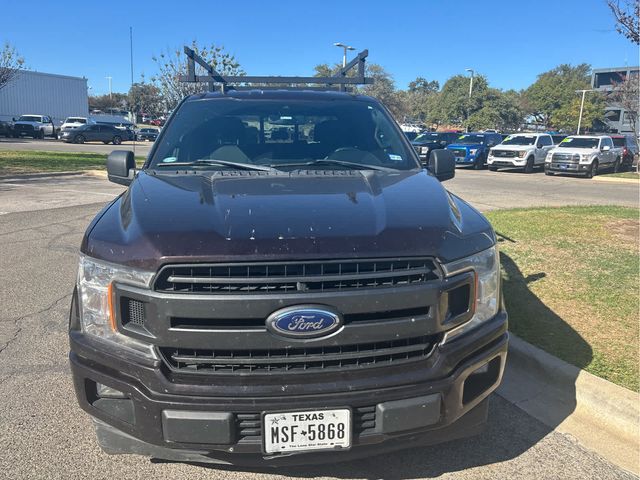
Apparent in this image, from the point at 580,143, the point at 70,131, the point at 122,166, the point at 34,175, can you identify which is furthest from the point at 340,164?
the point at 70,131

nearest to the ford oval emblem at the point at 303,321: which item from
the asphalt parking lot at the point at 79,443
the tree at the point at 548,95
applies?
the asphalt parking lot at the point at 79,443

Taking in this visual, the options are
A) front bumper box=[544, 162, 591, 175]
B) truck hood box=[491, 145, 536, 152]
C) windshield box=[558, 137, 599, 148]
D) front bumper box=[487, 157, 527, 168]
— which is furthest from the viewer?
truck hood box=[491, 145, 536, 152]

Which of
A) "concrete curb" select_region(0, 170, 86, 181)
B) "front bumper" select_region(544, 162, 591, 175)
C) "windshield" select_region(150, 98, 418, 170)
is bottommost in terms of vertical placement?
"concrete curb" select_region(0, 170, 86, 181)

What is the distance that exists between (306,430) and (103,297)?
3.27 ft

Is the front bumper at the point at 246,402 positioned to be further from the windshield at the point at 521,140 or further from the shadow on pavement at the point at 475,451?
the windshield at the point at 521,140

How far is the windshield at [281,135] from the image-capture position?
12.0 ft

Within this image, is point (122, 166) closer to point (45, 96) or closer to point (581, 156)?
point (581, 156)

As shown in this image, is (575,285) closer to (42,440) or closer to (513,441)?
(513,441)

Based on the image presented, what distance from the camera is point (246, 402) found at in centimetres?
212

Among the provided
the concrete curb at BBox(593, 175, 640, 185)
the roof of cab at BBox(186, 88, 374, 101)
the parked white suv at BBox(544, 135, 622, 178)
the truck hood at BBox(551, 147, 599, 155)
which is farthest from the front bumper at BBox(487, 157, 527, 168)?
the roof of cab at BBox(186, 88, 374, 101)

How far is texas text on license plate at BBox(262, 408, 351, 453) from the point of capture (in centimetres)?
215

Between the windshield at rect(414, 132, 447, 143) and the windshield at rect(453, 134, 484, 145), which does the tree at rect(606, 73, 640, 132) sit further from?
the windshield at rect(414, 132, 447, 143)

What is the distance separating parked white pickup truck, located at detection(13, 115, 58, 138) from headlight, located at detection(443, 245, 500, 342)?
46507mm

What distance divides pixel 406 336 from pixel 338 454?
0.59m
